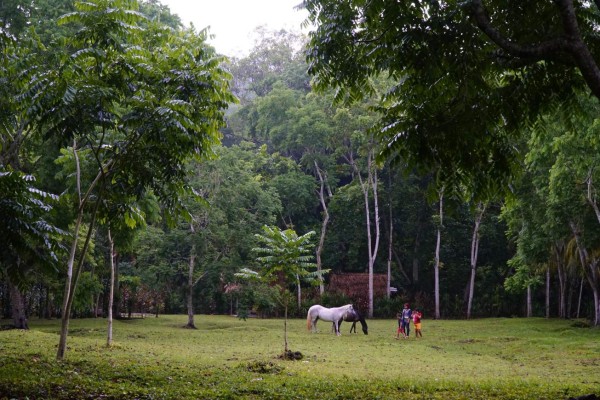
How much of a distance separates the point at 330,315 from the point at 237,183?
847 cm

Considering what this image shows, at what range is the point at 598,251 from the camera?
2508cm

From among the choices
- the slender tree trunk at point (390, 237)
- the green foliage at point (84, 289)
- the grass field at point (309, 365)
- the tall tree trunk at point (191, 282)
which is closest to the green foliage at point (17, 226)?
the grass field at point (309, 365)

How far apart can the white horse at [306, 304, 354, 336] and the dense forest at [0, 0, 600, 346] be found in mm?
2456

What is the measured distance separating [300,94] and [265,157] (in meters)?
6.86

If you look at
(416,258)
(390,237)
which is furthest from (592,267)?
(416,258)

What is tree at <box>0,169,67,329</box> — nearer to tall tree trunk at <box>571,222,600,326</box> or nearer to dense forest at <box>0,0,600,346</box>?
dense forest at <box>0,0,600,346</box>

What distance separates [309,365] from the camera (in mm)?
13867

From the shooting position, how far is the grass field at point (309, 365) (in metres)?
8.32

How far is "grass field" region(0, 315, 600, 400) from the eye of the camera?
27.3ft

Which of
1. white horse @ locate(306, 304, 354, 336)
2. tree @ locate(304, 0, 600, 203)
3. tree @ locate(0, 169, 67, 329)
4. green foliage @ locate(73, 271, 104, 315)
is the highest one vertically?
tree @ locate(304, 0, 600, 203)

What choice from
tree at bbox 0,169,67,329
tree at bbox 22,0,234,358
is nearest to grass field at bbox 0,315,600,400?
tree at bbox 0,169,67,329

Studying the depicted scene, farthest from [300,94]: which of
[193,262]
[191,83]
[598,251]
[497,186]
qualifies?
[497,186]

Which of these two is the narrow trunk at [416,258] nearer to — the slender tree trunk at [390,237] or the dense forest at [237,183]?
the dense forest at [237,183]

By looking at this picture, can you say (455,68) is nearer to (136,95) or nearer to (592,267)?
Result: (136,95)
